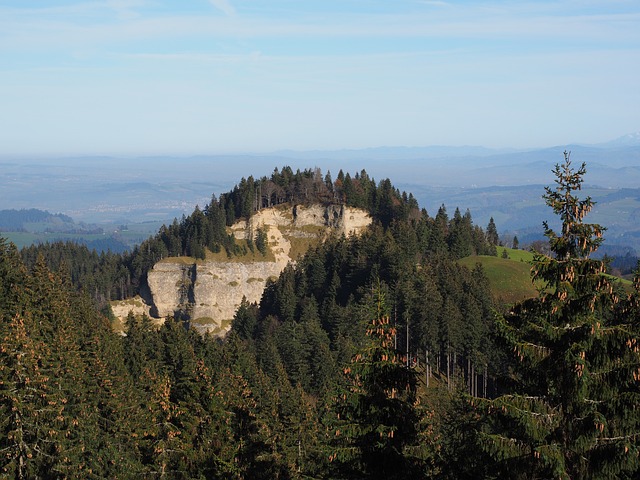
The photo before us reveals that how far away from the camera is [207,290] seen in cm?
11388

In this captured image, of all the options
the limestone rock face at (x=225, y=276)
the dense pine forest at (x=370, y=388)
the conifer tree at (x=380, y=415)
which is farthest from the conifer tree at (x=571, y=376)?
the limestone rock face at (x=225, y=276)

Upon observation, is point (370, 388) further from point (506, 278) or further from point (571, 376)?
point (506, 278)

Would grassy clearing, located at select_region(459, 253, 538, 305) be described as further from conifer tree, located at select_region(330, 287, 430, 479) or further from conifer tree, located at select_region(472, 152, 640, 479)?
conifer tree, located at select_region(472, 152, 640, 479)

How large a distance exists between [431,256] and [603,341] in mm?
86620

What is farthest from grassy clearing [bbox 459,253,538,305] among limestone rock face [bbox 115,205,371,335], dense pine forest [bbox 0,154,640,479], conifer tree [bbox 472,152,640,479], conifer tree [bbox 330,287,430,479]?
conifer tree [bbox 472,152,640,479]

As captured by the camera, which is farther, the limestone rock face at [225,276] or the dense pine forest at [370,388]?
the limestone rock face at [225,276]

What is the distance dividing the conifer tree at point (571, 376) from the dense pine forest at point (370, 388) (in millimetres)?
29

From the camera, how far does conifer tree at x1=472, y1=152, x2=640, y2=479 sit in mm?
11594

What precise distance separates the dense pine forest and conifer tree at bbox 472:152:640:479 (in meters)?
0.03

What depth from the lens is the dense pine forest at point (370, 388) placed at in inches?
467

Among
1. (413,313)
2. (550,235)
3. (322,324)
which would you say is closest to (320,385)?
(413,313)

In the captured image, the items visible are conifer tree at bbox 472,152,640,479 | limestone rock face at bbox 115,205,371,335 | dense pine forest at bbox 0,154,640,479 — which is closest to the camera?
conifer tree at bbox 472,152,640,479

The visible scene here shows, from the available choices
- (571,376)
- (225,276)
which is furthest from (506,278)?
(571,376)

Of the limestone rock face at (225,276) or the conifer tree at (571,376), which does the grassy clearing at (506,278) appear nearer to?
the limestone rock face at (225,276)
